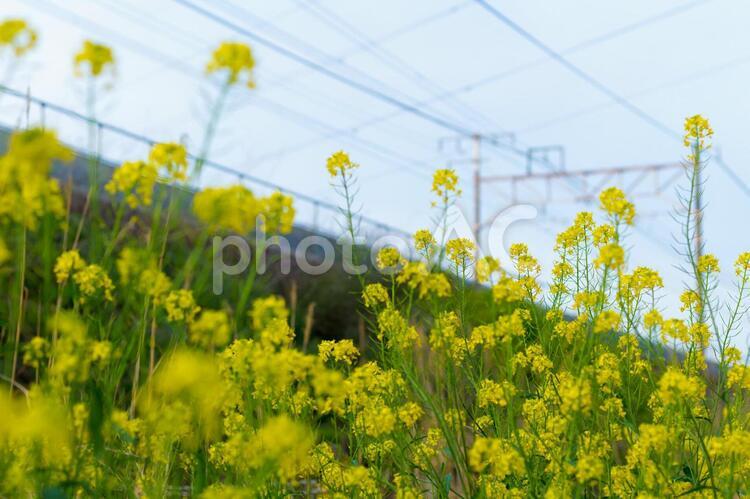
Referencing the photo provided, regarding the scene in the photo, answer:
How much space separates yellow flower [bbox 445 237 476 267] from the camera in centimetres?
218

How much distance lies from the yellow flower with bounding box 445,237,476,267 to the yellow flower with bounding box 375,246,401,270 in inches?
7.2

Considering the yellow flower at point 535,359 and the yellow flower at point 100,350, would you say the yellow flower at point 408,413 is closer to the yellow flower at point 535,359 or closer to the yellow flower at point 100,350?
the yellow flower at point 535,359

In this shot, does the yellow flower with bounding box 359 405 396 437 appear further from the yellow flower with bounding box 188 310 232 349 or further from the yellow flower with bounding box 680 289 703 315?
the yellow flower with bounding box 680 289 703 315

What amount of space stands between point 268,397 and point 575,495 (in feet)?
2.58

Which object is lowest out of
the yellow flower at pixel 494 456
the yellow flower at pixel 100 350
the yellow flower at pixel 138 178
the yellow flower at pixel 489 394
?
the yellow flower at pixel 494 456

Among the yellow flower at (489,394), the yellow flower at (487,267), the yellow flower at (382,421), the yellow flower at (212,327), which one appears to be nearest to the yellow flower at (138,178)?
the yellow flower at (212,327)

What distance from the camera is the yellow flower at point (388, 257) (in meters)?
2.06

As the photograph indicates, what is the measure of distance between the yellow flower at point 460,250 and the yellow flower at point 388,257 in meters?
0.18

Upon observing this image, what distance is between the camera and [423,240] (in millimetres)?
2254

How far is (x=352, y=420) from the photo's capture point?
224cm

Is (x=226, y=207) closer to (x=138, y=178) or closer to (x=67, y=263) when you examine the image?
(x=138, y=178)

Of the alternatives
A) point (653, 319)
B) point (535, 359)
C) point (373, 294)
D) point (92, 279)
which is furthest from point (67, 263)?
point (653, 319)

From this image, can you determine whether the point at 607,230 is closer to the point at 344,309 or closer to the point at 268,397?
the point at 268,397

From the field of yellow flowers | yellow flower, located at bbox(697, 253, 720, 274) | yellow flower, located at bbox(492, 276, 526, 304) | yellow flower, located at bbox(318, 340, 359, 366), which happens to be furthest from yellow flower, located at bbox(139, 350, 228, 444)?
yellow flower, located at bbox(697, 253, 720, 274)
